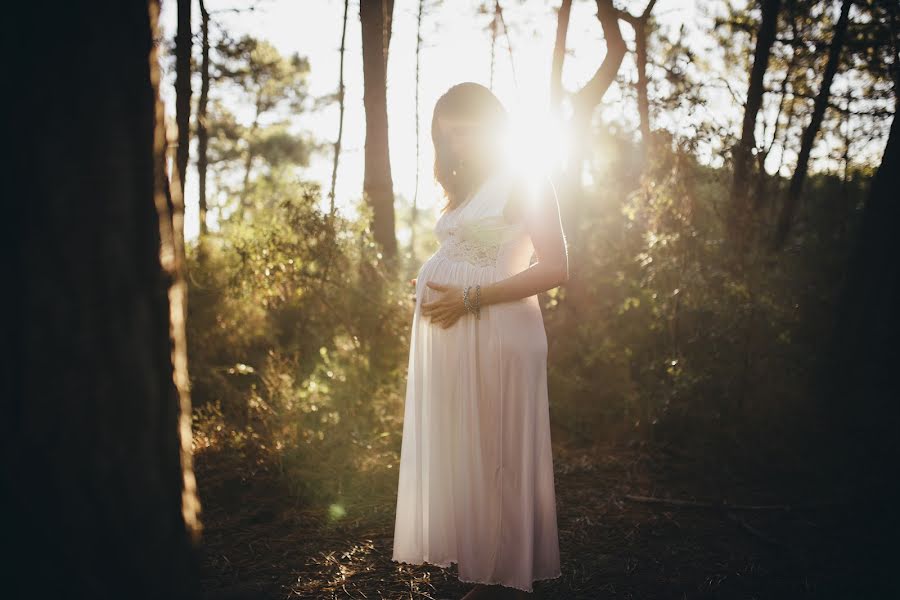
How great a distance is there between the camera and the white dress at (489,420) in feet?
7.88

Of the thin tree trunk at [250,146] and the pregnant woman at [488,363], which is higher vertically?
the thin tree trunk at [250,146]

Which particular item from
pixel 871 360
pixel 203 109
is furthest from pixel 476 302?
pixel 203 109

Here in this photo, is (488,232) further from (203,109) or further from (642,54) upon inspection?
(203,109)

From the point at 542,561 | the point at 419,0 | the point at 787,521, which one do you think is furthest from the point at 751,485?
the point at 419,0

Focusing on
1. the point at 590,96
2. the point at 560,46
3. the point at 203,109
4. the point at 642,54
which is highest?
the point at 642,54

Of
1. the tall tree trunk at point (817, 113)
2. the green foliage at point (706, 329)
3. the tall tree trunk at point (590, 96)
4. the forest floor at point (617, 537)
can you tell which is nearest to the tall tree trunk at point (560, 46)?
the tall tree trunk at point (590, 96)

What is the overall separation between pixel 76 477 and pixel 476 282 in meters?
1.65

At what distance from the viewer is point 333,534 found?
12.3 ft

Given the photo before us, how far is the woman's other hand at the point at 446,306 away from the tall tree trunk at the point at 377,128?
512 centimetres

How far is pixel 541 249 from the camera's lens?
7.64ft

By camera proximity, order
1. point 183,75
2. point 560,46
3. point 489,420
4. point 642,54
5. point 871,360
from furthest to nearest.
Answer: point 642,54 → point 560,46 → point 183,75 → point 871,360 → point 489,420

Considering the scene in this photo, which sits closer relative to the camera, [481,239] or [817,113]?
[481,239]

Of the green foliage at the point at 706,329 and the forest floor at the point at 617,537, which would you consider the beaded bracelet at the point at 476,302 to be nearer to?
the forest floor at the point at 617,537

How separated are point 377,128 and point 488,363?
20.1ft
